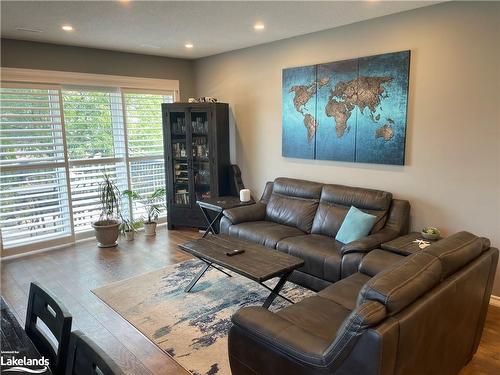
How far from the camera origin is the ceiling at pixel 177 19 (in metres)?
3.22

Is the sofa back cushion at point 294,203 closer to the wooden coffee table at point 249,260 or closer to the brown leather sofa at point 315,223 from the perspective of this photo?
the brown leather sofa at point 315,223

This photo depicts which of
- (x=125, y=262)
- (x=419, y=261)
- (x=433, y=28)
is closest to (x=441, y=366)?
(x=419, y=261)


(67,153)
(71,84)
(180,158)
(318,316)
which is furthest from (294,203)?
(71,84)

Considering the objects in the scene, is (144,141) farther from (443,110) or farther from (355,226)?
(443,110)

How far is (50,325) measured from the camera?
1.49 metres

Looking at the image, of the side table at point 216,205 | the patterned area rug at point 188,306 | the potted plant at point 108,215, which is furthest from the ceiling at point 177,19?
the patterned area rug at point 188,306

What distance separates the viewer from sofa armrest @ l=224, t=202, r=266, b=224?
436 cm

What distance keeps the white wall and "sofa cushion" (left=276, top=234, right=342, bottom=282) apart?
2.98 ft

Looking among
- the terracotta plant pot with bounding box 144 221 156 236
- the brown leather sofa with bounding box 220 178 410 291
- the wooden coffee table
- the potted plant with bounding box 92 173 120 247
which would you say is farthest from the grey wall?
the wooden coffee table

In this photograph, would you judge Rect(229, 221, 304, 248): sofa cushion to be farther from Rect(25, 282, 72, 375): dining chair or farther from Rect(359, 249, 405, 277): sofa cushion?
Rect(25, 282, 72, 375): dining chair

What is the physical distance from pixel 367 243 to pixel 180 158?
3.29 m

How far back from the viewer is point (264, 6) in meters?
3.27

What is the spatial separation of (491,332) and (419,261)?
157 cm

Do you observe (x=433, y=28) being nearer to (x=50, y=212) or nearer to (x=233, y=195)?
(x=233, y=195)
